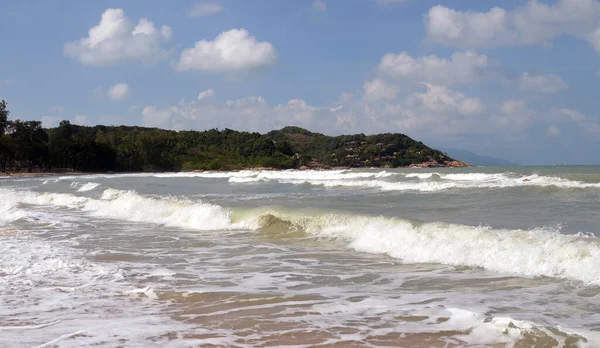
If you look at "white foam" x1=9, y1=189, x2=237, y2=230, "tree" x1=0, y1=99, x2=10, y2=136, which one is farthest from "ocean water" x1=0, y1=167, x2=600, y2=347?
"tree" x1=0, y1=99, x2=10, y2=136

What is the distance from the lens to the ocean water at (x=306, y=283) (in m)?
4.84

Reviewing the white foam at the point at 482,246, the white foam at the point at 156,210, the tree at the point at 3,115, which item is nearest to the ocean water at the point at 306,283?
the white foam at the point at 482,246

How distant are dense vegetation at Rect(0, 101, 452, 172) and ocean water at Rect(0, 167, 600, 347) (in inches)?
2815

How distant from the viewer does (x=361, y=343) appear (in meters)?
4.61

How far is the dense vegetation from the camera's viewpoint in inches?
3132

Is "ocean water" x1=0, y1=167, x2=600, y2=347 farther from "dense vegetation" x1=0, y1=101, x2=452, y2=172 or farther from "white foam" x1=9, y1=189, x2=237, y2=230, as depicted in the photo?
"dense vegetation" x1=0, y1=101, x2=452, y2=172

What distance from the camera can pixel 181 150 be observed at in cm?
10719

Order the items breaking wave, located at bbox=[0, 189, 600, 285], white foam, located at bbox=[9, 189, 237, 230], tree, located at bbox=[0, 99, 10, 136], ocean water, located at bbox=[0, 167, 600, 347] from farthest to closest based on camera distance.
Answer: tree, located at bbox=[0, 99, 10, 136]
white foam, located at bbox=[9, 189, 237, 230]
breaking wave, located at bbox=[0, 189, 600, 285]
ocean water, located at bbox=[0, 167, 600, 347]

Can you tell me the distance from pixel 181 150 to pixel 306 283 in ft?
339

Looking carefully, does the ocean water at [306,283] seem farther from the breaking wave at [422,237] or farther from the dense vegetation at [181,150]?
the dense vegetation at [181,150]

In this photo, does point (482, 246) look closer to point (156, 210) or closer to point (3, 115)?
point (156, 210)

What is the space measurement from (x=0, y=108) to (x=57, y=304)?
78114 millimetres

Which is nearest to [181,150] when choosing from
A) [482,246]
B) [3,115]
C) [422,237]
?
[3,115]

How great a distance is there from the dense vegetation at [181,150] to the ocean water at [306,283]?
71493mm
